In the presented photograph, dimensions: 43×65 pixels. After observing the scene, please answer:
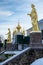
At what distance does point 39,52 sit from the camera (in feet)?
65.8

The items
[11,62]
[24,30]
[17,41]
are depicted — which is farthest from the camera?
A: [24,30]

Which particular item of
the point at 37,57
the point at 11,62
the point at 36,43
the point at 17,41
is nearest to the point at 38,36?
the point at 36,43

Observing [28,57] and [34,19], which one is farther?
[34,19]

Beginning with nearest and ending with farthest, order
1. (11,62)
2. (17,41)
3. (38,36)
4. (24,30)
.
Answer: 1. (11,62)
2. (38,36)
3. (17,41)
4. (24,30)

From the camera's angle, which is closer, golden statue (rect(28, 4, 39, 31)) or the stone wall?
the stone wall

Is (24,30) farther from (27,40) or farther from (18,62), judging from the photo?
(18,62)

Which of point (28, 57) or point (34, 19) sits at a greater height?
point (34, 19)

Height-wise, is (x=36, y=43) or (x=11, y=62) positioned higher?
(x=36, y=43)

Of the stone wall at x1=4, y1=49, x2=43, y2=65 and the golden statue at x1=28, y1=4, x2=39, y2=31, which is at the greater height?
the golden statue at x1=28, y1=4, x2=39, y2=31

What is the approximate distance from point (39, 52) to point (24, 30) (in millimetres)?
22350

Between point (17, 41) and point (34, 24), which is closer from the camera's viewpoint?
point (34, 24)

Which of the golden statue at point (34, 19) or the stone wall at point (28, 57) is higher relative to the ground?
the golden statue at point (34, 19)

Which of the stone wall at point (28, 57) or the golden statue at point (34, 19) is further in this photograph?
the golden statue at point (34, 19)

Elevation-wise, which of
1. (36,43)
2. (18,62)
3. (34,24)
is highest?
(34,24)
